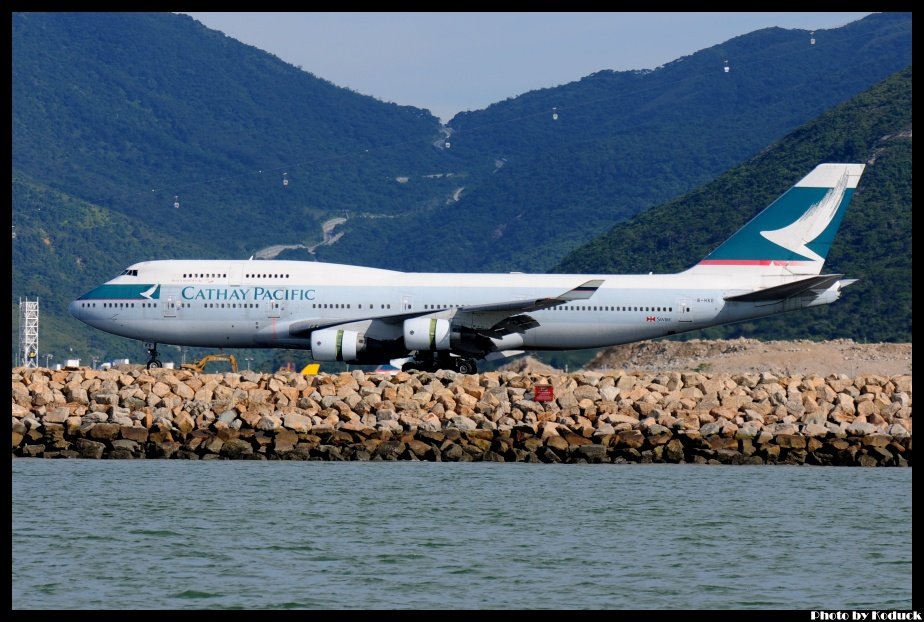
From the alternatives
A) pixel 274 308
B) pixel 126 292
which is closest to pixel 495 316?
pixel 274 308

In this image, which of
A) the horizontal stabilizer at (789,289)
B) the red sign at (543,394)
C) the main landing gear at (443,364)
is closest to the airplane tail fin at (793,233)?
the horizontal stabilizer at (789,289)

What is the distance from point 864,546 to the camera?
26.8 m

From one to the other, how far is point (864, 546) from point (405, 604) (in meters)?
9.46

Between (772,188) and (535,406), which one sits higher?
(772,188)

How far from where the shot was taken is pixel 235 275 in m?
48.3

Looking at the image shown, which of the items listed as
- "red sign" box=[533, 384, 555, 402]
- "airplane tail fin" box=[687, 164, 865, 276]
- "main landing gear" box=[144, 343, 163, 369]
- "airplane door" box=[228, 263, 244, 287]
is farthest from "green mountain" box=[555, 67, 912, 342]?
"red sign" box=[533, 384, 555, 402]

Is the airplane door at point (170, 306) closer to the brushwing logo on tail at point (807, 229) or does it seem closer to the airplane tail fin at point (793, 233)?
the airplane tail fin at point (793, 233)

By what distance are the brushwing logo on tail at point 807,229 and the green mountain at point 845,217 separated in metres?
43.2

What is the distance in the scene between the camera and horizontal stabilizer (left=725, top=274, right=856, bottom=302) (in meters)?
47.2

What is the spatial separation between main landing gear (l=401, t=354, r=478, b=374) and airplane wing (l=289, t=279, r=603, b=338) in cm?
142

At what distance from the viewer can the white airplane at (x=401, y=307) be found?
1841 inches
